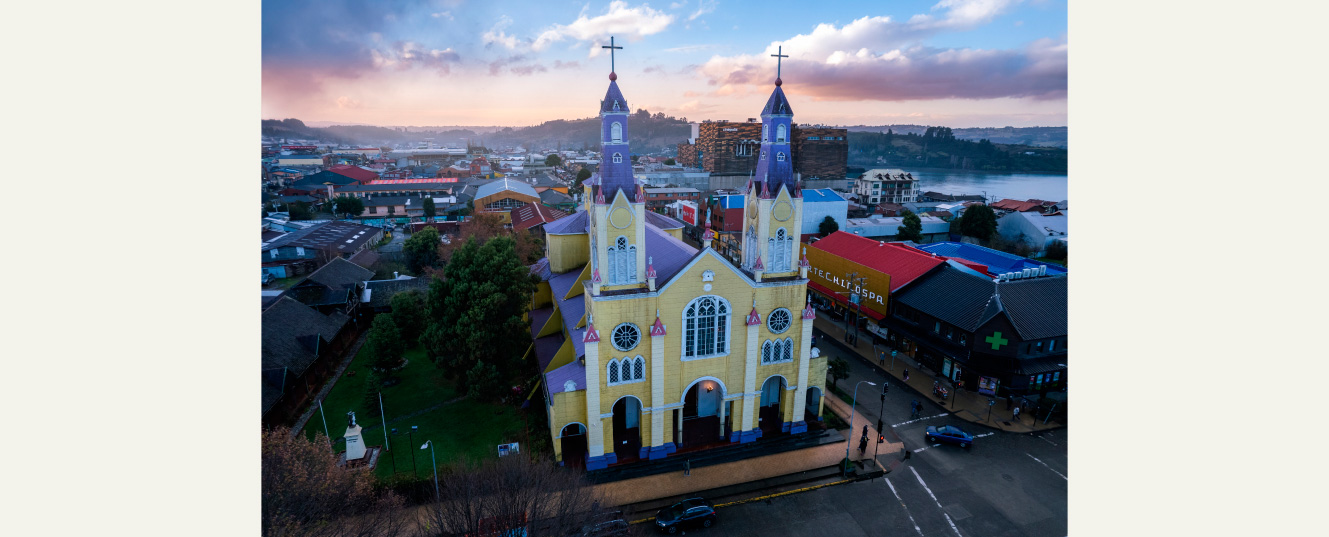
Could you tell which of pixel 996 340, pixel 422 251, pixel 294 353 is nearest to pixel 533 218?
pixel 422 251

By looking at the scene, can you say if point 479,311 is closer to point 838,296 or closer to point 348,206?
point 838,296

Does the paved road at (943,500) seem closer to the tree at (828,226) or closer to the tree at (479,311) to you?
the tree at (479,311)

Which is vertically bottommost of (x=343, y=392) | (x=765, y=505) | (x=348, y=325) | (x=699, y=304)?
(x=765, y=505)

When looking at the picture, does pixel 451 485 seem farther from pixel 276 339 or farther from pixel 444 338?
pixel 276 339

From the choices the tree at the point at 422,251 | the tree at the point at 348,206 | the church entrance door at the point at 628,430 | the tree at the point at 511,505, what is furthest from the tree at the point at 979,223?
the tree at the point at 348,206

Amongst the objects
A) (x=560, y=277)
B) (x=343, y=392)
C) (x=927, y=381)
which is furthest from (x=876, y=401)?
(x=343, y=392)

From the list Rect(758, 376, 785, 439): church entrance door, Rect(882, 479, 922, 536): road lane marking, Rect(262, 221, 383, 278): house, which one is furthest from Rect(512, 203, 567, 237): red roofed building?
Rect(882, 479, 922, 536): road lane marking

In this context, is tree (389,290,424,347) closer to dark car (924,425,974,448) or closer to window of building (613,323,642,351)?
window of building (613,323,642,351)

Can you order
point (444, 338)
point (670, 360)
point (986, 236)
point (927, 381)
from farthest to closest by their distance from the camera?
point (986, 236) → point (927, 381) → point (444, 338) → point (670, 360)
